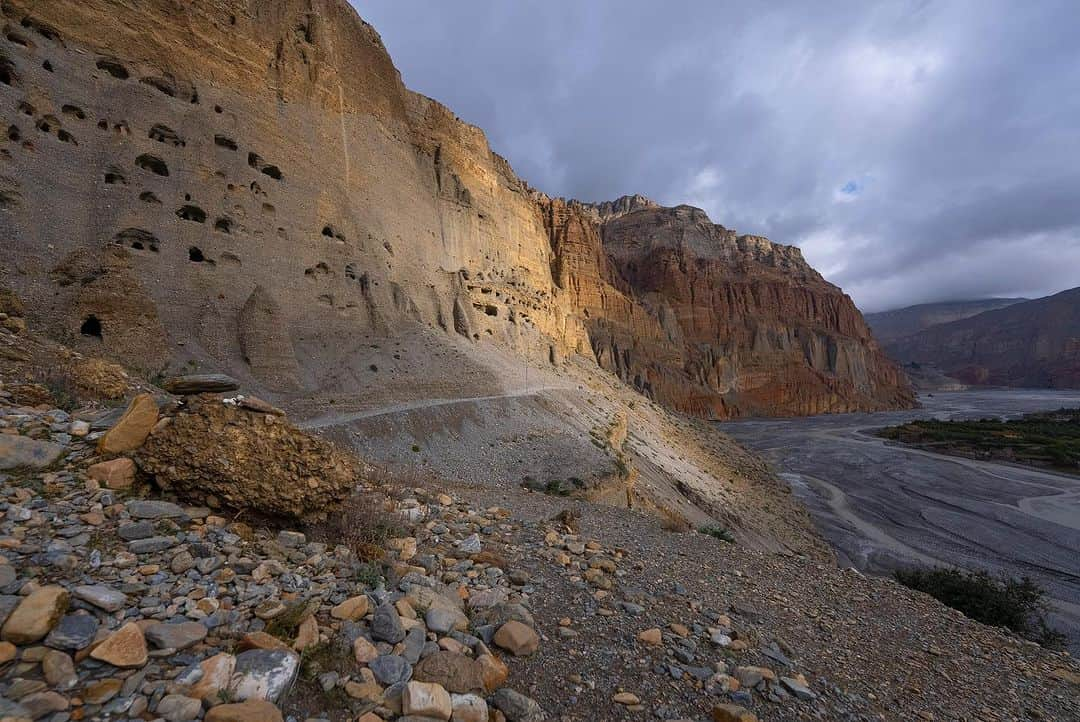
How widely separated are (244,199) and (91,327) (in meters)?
9.18

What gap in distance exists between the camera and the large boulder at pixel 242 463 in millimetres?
4332

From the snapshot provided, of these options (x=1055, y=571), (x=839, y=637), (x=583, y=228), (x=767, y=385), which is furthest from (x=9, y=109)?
(x=767, y=385)

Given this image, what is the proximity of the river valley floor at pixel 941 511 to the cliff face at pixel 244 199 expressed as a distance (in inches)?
918

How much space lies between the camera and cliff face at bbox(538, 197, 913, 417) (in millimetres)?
81500

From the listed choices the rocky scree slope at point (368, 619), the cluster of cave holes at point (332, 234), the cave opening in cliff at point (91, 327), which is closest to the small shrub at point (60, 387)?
the rocky scree slope at point (368, 619)

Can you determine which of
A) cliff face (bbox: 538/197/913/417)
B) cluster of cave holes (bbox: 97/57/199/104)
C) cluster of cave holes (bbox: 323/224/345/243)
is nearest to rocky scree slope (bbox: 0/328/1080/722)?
cluster of cave holes (bbox: 323/224/345/243)

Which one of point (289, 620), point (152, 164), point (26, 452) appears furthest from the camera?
point (152, 164)

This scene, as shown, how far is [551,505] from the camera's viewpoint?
9.94 m

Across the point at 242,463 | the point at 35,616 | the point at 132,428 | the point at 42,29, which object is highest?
the point at 42,29

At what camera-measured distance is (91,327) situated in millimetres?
14797

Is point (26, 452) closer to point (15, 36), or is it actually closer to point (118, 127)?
point (118, 127)

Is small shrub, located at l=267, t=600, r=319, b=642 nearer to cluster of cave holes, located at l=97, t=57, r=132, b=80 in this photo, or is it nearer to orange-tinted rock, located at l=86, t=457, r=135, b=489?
orange-tinted rock, located at l=86, t=457, r=135, b=489

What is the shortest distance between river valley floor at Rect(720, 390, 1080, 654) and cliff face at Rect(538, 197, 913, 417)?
3344 centimetres

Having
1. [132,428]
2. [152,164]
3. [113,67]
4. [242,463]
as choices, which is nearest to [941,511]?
[242,463]
